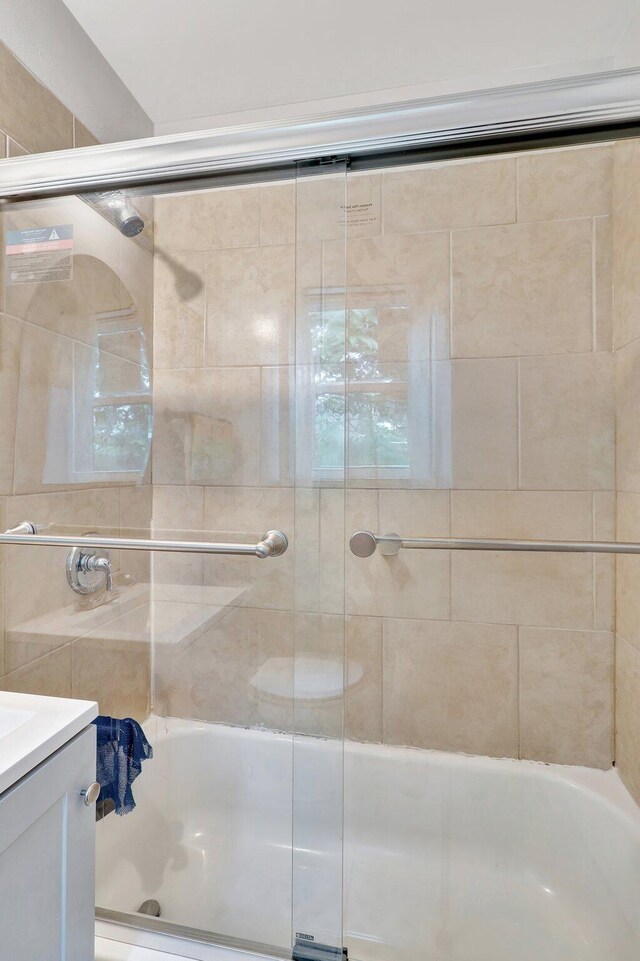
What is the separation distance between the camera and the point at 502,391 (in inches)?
46.3

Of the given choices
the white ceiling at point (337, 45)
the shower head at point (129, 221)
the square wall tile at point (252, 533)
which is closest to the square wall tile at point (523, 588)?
the square wall tile at point (252, 533)

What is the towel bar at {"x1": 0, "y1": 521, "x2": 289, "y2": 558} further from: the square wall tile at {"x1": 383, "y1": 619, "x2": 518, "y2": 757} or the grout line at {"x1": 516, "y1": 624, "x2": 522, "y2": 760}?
the grout line at {"x1": 516, "y1": 624, "x2": 522, "y2": 760}

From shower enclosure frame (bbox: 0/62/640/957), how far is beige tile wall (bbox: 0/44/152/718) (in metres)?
0.08

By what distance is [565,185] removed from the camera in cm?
111

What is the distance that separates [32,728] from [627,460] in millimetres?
1219

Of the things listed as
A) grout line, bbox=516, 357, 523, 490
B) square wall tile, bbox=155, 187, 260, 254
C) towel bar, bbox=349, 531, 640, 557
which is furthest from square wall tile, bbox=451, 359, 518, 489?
square wall tile, bbox=155, 187, 260, 254

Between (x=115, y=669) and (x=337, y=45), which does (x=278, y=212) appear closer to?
(x=337, y=45)

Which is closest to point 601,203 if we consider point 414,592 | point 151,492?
point 414,592

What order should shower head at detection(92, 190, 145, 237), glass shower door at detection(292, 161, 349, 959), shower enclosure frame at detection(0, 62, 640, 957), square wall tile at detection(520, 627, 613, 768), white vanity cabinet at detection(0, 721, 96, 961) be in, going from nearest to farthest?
white vanity cabinet at detection(0, 721, 96, 961) < shower enclosure frame at detection(0, 62, 640, 957) < glass shower door at detection(292, 161, 349, 959) < shower head at detection(92, 190, 145, 237) < square wall tile at detection(520, 627, 613, 768)

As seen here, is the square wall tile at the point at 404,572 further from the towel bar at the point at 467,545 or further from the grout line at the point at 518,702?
the grout line at the point at 518,702

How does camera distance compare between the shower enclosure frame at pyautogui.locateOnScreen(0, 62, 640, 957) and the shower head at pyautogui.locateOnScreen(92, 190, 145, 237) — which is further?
the shower head at pyautogui.locateOnScreen(92, 190, 145, 237)

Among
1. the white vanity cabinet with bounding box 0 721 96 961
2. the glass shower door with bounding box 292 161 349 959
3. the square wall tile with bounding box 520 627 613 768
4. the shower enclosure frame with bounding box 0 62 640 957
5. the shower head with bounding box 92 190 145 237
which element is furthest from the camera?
the square wall tile with bounding box 520 627 613 768

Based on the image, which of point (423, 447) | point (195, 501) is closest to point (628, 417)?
point (423, 447)

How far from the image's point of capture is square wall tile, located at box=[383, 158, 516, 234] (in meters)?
1.09
